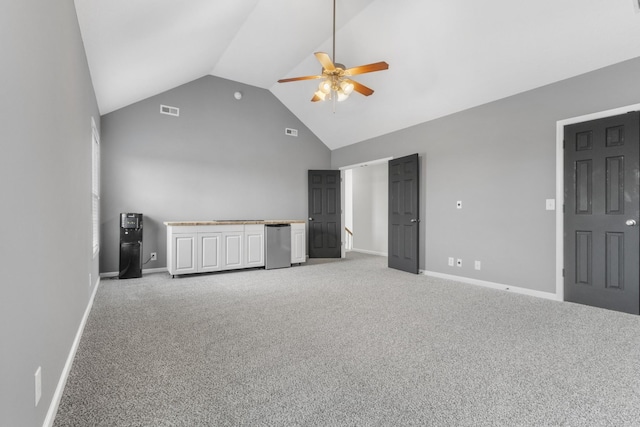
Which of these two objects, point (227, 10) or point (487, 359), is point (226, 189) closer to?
point (227, 10)

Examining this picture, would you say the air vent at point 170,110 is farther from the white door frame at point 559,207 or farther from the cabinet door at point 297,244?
the white door frame at point 559,207

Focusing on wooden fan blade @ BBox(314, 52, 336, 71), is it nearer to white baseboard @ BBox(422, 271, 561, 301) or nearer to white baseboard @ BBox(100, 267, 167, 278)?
white baseboard @ BBox(422, 271, 561, 301)

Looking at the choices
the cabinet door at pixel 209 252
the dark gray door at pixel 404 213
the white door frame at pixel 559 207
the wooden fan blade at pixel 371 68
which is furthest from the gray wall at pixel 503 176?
the cabinet door at pixel 209 252

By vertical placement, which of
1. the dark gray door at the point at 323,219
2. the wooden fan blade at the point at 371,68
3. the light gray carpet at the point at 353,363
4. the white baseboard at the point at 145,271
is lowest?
the light gray carpet at the point at 353,363

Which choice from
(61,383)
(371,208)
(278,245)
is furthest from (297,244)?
(61,383)

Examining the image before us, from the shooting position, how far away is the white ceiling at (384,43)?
10.2ft

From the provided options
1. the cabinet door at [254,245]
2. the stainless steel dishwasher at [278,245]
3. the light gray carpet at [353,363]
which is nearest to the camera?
the light gray carpet at [353,363]

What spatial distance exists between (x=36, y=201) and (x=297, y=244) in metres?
4.97

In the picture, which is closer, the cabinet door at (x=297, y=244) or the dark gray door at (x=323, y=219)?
the cabinet door at (x=297, y=244)

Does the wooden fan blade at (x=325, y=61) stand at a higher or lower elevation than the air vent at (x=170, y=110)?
lower

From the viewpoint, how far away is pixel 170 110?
5.71m

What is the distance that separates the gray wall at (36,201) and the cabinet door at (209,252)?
2.80 m

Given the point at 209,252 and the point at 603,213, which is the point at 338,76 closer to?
the point at 603,213

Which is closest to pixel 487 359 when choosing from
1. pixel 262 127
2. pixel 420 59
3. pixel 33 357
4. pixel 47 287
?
pixel 33 357
